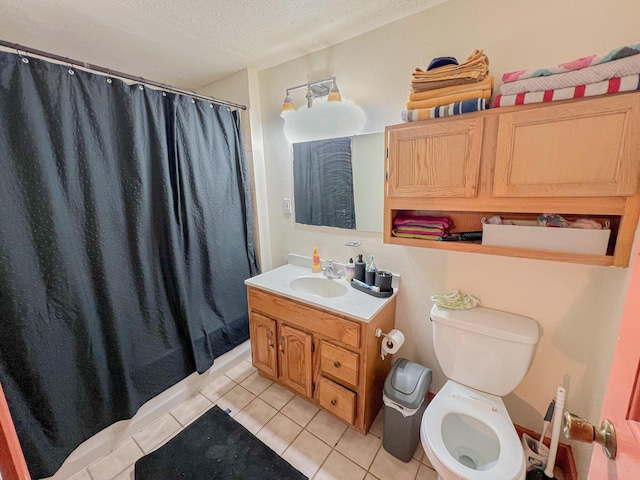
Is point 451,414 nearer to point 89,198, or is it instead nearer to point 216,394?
point 216,394

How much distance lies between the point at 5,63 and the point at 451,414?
2.45 m

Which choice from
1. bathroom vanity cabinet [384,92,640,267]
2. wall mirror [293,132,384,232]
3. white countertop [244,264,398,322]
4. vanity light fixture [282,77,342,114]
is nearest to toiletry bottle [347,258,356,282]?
white countertop [244,264,398,322]

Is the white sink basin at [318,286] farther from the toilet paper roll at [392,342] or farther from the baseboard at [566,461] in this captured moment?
the baseboard at [566,461]

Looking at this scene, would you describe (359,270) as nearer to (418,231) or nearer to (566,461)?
(418,231)

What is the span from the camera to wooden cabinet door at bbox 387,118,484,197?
110cm

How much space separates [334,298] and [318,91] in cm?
131

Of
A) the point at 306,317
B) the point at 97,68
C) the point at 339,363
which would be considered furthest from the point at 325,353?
the point at 97,68

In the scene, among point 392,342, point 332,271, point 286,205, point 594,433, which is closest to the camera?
point 594,433

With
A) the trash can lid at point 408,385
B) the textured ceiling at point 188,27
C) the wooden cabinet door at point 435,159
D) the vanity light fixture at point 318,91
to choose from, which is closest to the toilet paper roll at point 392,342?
the trash can lid at point 408,385

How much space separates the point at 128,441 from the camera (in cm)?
152

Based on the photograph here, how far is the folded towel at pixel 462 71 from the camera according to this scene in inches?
41.6

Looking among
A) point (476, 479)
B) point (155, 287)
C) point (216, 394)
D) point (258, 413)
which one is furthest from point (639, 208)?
point (216, 394)

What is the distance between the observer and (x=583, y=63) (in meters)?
0.89

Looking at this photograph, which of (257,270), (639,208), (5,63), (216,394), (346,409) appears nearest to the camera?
(639,208)
